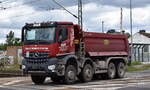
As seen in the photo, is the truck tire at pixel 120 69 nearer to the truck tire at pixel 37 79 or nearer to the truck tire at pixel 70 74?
the truck tire at pixel 70 74

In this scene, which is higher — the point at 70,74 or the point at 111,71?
the point at 70,74

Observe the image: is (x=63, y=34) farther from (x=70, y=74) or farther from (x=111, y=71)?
(x=111, y=71)

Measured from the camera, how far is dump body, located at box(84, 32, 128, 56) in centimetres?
2186

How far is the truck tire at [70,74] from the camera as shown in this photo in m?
20.1

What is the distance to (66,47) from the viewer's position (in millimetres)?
20188

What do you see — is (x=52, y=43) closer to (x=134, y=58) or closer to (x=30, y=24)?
(x=30, y=24)

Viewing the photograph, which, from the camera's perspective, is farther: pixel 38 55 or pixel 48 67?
pixel 38 55

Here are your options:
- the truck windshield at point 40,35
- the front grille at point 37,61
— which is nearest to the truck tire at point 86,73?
the front grille at point 37,61

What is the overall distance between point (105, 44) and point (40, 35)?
4.77m

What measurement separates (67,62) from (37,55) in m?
1.54

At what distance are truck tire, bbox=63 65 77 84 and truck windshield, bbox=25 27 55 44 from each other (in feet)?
5.76

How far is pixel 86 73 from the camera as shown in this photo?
2175 cm

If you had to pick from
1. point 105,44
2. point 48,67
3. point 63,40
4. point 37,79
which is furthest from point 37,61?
point 105,44

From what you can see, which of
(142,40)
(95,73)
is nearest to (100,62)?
(95,73)
